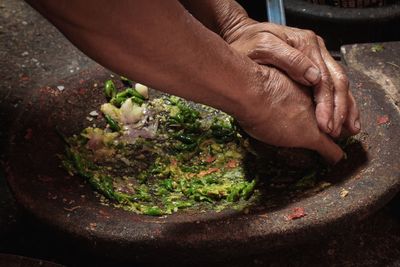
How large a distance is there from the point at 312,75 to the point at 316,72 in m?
0.02

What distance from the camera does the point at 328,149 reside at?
1.88 meters

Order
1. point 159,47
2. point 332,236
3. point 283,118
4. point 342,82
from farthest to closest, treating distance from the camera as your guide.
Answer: point 332,236, point 342,82, point 283,118, point 159,47

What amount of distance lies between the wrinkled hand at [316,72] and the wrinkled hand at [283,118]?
3 cm

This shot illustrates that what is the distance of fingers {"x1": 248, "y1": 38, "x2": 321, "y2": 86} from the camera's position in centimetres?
188

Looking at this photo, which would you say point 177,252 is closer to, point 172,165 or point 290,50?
point 172,165

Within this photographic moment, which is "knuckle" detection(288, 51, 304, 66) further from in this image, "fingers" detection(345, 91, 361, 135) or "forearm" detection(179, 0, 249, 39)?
"forearm" detection(179, 0, 249, 39)

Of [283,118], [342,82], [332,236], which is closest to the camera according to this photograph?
[283,118]

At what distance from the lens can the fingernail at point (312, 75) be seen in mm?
1882

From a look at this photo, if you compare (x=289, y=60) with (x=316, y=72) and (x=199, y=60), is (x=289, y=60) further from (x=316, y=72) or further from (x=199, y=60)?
(x=199, y=60)

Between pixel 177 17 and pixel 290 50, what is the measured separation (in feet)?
1.83

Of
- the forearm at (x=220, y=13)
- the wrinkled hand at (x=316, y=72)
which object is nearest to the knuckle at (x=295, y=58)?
the wrinkled hand at (x=316, y=72)

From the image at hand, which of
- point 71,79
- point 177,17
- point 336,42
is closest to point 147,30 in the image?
point 177,17

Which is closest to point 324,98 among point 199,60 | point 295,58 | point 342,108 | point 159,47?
point 342,108

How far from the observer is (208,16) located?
2252 millimetres
